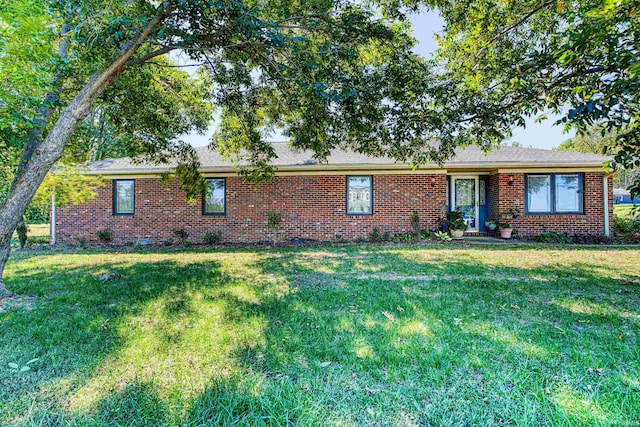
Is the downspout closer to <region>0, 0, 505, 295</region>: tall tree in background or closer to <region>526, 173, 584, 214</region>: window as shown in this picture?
<region>526, 173, 584, 214</region>: window

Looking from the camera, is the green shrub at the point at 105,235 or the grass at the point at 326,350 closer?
the grass at the point at 326,350

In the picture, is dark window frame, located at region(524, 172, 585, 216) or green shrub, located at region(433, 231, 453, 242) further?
dark window frame, located at region(524, 172, 585, 216)

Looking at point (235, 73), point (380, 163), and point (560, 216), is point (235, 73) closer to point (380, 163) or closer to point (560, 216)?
point (380, 163)

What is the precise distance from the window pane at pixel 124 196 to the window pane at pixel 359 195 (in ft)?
25.8

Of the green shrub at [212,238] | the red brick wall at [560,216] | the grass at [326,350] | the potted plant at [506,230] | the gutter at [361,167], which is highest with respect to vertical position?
the gutter at [361,167]

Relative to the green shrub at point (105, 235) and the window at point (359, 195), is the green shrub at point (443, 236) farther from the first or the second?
the green shrub at point (105, 235)

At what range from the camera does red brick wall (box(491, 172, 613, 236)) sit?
1062 cm

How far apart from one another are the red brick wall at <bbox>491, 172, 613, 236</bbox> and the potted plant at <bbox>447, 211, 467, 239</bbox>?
1.60m

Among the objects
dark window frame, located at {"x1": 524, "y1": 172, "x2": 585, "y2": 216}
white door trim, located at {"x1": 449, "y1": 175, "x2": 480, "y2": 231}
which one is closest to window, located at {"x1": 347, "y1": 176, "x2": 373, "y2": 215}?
white door trim, located at {"x1": 449, "y1": 175, "x2": 480, "y2": 231}

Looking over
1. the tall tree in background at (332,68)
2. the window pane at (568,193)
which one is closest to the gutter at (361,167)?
the window pane at (568,193)

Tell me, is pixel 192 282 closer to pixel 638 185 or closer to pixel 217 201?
pixel 217 201

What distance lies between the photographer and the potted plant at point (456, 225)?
34.4ft

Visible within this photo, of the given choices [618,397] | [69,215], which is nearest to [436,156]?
[618,397]

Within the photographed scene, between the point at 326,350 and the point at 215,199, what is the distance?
9.23 metres
